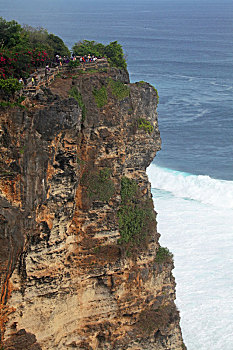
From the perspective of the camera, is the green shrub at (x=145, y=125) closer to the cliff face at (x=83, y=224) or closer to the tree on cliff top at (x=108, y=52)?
the cliff face at (x=83, y=224)

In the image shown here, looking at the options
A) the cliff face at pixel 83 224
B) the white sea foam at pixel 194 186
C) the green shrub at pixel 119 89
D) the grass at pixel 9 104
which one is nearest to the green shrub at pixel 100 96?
the cliff face at pixel 83 224

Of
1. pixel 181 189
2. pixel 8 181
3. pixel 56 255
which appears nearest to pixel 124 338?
pixel 56 255

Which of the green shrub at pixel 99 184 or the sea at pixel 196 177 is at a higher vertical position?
the sea at pixel 196 177

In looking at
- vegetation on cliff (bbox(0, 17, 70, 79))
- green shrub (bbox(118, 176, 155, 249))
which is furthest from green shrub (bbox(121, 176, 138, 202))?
vegetation on cliff (bbox(0, 17, 70, 79))

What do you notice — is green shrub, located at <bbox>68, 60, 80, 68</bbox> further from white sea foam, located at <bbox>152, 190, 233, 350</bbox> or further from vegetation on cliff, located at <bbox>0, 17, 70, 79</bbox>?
white sea foam, located at <bbox>152, 190, 233, 350</bbox>

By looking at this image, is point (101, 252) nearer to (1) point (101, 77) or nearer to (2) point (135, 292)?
(2) point (135, 292)
